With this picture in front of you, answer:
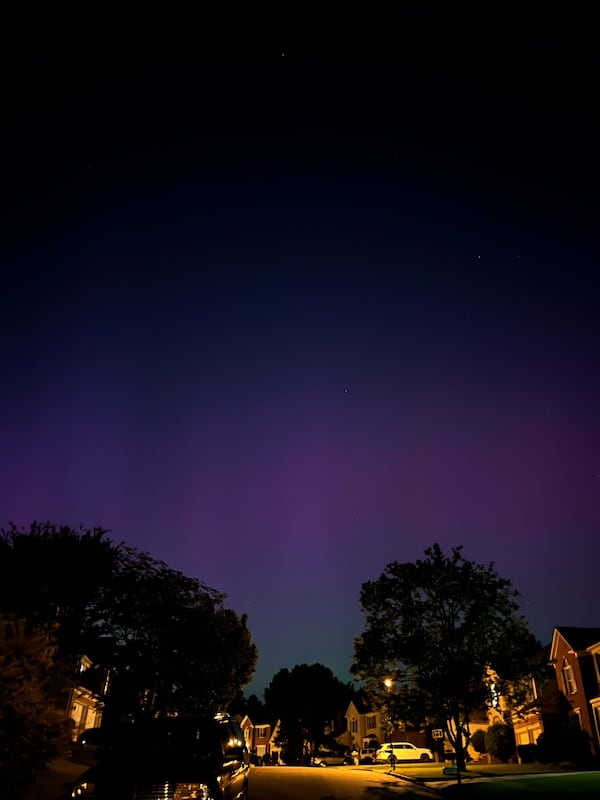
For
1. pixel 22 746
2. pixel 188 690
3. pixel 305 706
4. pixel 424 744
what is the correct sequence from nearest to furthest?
pixel 22 746 < pixel 188 690 < pixel 424 744 < pixel 305 706

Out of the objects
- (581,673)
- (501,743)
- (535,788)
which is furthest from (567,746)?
(535,788)

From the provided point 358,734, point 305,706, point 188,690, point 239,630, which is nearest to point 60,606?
point 188,690

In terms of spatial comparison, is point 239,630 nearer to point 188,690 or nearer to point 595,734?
point 188,690

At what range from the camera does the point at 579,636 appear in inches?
1694

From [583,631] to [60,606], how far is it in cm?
3763

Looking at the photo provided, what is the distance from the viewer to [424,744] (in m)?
71.9

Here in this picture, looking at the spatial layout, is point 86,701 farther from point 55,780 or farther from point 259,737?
point 259,737

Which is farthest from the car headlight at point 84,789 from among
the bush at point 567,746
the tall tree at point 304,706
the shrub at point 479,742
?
the tall tree at point 304,706

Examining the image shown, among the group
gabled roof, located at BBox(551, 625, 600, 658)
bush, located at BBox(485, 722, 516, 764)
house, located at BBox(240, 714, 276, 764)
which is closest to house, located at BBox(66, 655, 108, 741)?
bush, located at BBox(485, 722, 516, 764)

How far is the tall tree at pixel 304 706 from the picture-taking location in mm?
86875

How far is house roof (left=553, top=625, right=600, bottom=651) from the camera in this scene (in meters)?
41.1

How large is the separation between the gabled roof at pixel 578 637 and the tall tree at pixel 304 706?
2083 inches

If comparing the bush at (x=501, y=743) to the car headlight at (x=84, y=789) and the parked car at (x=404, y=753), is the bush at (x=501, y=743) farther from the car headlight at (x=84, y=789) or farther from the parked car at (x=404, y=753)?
the car headlight at (x=84, y=789)

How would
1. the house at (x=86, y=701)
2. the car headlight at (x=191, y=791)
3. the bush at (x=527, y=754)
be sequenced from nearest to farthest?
the car headlight at (x=191, y=791) < the bush at (x=527, y=754) < the house at (x=86, y=701)
